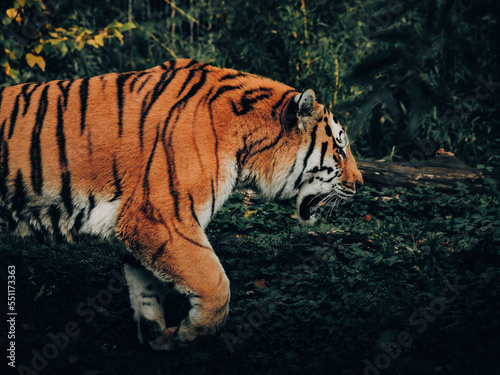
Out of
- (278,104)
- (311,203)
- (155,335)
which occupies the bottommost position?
(155,335)

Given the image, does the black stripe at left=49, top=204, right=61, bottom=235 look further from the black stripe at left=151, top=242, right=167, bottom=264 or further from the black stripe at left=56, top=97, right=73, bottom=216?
the black stripe at left=151, top=242, right=167, bottom=264

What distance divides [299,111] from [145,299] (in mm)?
1194

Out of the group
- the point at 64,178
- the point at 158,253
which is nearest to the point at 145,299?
the point at 158,253

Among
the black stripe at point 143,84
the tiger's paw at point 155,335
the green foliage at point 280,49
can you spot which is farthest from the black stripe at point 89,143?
the green foliage at point 280,49

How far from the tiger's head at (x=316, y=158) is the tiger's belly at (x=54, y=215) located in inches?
37.6

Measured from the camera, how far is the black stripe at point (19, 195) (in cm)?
291

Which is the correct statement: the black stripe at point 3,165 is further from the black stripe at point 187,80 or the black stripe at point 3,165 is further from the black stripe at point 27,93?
the black stripe at point 187,80

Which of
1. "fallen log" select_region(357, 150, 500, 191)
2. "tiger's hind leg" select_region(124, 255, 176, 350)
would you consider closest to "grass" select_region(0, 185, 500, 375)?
"tiger's hind leg" select_region(124, 255, 176, 350)

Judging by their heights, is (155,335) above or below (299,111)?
below

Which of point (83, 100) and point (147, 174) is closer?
point (147, 174)

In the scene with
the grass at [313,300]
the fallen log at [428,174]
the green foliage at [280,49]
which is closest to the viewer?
the grass at [313,300]

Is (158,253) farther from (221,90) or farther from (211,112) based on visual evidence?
(221,90)

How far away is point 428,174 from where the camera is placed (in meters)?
4.69

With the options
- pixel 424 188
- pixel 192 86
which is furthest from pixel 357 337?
pixel 424 188
